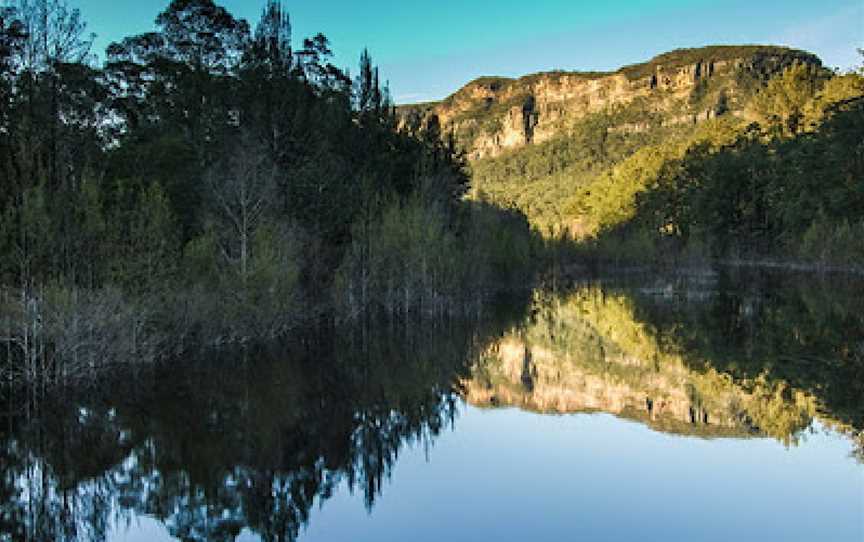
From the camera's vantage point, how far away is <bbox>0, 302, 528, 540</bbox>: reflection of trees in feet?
28.5

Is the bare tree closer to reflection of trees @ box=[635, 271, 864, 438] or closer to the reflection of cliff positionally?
the reflection of cliff

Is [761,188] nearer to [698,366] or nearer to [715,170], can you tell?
[715,170]

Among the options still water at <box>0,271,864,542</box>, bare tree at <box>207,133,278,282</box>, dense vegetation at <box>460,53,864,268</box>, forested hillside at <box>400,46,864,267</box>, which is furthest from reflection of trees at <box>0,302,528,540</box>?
dense vegetation at <box>460,53,864,268</box>

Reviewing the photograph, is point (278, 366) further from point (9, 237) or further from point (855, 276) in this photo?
point (855, 276)

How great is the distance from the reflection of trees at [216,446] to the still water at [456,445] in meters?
0.04

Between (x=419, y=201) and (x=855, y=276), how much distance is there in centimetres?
3054

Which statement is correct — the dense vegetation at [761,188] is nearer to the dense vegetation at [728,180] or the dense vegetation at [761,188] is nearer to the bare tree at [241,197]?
the dense vegetation at [728,180]

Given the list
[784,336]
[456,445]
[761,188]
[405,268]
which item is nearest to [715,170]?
[761,188]

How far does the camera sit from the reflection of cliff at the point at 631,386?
13617 millimetres

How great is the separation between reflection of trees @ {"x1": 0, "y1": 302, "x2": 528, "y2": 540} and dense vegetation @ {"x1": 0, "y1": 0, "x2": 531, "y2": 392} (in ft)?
6.64

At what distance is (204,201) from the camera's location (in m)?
25.1

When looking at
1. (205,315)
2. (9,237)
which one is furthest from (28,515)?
(205,315)

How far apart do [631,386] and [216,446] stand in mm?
10311

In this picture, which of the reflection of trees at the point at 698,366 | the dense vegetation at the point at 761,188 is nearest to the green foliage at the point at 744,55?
the dense vegetation at the point at 761,188
